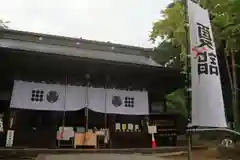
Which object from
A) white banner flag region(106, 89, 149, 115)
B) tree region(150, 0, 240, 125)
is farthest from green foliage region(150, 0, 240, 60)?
white banner flag region(106, 89, 149, 115)

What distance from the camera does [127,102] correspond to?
11469mm

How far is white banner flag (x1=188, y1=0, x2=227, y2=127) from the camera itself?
496 centimetres

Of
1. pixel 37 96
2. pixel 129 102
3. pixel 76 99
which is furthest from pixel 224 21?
pixel 37 96

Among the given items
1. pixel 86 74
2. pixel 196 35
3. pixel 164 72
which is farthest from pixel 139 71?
pixel 196 35

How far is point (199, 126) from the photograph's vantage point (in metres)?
4.91

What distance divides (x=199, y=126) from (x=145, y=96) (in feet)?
22.8

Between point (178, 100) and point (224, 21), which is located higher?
point (224, 21)

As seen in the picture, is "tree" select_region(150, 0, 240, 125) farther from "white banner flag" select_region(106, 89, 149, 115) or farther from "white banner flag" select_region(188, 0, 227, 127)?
"white banner flag" select_region(188, 0, 227, 127)

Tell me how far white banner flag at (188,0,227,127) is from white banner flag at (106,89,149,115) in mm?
6256

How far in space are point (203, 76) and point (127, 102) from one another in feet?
21.4

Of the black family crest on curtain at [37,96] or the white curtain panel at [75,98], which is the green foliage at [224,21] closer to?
the white curtain panel at [75,98]

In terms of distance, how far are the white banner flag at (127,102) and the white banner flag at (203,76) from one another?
6.26 meters

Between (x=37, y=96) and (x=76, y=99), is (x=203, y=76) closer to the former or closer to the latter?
(x=76, y=99)

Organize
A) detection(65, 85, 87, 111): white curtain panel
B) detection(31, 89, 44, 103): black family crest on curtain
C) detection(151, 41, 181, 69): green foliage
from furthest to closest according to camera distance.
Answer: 1. detection(151, 41, 181, 69): green foliage
2. detection(65, 85, 87, 111): white curtain panel
3. detection(31, 89, 44, 103): black family crest on curtain
